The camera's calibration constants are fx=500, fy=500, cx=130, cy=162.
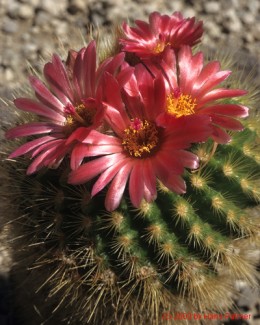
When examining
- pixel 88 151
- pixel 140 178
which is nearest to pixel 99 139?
pixel 88 151

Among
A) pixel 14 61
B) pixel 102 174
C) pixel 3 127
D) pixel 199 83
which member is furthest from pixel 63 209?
pixel 14 61

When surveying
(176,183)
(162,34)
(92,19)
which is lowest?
(176,183)

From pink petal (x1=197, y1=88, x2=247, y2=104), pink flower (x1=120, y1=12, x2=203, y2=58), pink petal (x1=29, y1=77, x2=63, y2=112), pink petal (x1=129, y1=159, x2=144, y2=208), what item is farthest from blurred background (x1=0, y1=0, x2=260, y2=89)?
pink petal (x1=129, y1=159, x2=144, y2=208)

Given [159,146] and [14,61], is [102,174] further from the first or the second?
[14,61]

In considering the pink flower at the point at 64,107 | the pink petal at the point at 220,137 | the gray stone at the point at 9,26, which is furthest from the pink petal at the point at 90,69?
the gray stone at the point at 9,26

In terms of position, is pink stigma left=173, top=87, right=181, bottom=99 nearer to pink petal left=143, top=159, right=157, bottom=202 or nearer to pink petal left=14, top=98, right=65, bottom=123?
pink petal left=143, top=159, right=157, bottom=202

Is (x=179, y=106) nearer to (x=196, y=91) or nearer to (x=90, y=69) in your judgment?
(x=196, y=91)
